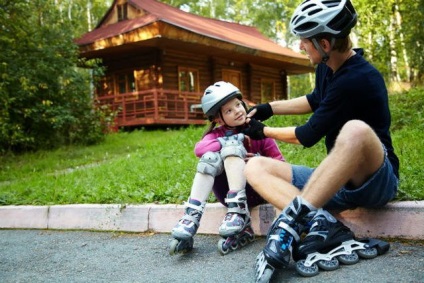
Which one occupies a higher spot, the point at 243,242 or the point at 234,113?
the point at 234,113

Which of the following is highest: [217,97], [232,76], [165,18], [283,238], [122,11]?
[122,11]

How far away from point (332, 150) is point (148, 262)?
1.58 meters

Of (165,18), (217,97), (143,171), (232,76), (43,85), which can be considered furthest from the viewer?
(232,76)

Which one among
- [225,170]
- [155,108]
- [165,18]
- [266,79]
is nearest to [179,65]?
[165,18]

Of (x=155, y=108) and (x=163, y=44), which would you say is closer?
(x=155, y=108)

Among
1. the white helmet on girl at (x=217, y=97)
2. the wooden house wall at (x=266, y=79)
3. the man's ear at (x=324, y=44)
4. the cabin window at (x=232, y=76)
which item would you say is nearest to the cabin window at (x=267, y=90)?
the wooden house wall at (x=266, y=79)

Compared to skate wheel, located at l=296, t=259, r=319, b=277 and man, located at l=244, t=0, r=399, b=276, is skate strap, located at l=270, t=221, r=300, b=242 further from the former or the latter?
skate wheel, located at l=296, t=259, r=319, b=277

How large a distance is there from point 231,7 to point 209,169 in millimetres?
46594

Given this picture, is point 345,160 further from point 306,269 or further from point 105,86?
point 105,86

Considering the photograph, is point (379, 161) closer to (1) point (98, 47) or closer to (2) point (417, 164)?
(2) point (417, 164)

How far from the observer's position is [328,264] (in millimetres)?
2674

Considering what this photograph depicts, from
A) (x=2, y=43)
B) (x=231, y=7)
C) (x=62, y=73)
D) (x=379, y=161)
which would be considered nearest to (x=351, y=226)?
(x=379, y=161)

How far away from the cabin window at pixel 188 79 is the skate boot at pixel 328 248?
17075mm

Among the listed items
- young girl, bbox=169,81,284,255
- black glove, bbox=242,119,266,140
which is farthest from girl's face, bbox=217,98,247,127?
black glove, bbox=242,119,266,140
